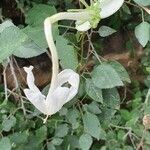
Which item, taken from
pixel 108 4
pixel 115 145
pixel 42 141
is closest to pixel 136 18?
pixel 115 145

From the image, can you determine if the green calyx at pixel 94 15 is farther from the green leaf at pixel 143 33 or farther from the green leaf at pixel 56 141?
the green leaf at pixel 56 141

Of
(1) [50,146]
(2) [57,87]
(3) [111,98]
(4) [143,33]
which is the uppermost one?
(2) [57,87]

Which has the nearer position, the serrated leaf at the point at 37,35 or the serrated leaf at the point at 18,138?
the serrated leaf at the point at 37,35

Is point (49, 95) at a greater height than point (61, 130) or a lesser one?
greater

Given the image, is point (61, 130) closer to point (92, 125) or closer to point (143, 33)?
point (92, 125)

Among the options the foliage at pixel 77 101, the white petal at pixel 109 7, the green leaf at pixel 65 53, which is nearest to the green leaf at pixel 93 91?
the foliage at pixel 77 101

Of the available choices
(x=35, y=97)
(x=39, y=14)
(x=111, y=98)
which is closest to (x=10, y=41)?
(x=35, y=97)
